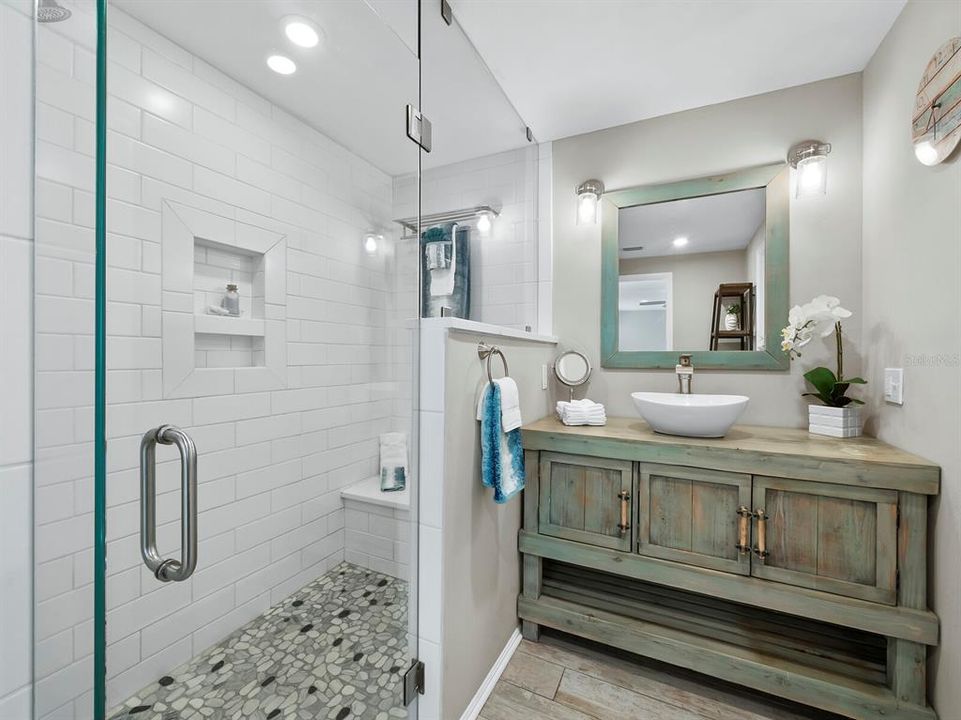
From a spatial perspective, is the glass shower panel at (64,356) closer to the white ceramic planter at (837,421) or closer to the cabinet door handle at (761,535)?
the cabinet door handle at (761,535)

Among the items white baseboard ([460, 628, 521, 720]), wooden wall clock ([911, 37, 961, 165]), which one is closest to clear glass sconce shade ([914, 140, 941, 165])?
wooden wall clock ([911, 37, 961, 165])

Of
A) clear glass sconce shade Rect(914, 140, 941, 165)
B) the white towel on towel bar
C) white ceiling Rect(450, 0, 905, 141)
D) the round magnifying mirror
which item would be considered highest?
white ceiling Rect(450, 0, 905, 141)

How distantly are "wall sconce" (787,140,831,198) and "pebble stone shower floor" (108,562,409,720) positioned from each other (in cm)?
231

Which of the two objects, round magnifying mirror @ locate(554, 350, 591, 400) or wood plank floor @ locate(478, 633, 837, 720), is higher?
round magnifying mirror @ locate(554, 350, 591, 400)

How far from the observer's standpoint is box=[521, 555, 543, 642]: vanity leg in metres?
1.79

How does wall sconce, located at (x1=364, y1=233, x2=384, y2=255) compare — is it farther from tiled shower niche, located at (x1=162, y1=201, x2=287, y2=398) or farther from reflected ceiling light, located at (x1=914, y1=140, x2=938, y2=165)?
reflected ceiling light, located at (x1=914, y1=140, x2=938, y2=165)

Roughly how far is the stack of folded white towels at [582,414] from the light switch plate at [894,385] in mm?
1010

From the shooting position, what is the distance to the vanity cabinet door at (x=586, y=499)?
1611mm

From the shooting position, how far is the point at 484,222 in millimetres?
1905

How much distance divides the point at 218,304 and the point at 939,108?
1.97 meters

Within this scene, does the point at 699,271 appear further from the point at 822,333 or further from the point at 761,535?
the point at 761,535

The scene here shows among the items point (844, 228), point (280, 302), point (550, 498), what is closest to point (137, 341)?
point (280, 302)

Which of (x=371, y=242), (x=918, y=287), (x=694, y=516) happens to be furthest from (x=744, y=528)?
(x=371, y=242)

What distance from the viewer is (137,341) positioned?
658mm
